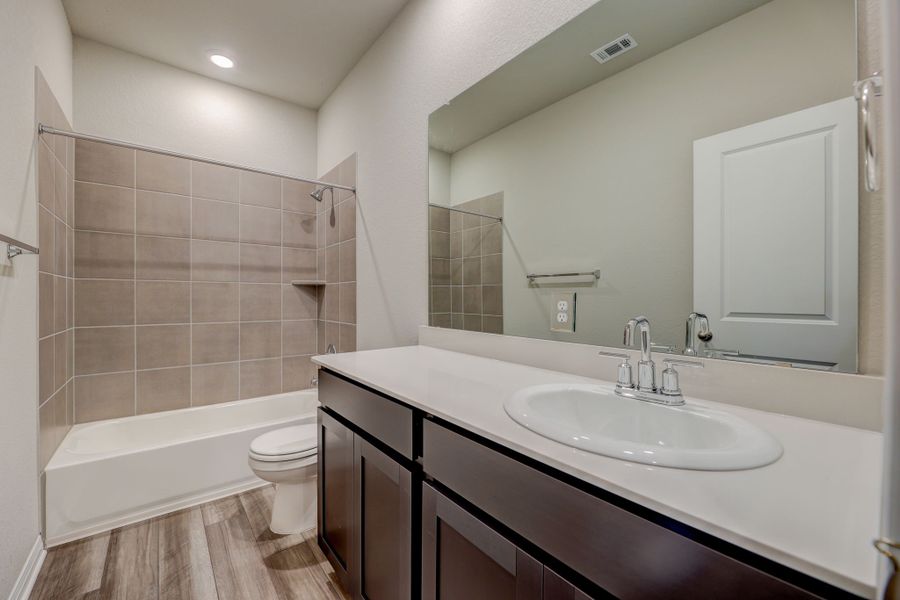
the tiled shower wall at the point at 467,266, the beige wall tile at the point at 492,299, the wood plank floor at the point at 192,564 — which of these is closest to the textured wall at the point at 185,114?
the tiled shower wall at the point at 467,266

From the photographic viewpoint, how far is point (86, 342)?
2.32m

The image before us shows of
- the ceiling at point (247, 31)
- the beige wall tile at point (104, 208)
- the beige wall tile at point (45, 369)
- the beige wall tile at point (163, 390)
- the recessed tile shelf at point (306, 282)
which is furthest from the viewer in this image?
the recessed tile shelf at point (306, 282)

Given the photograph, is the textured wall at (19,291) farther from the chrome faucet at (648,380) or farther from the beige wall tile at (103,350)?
the chrome faucet at (648,380)

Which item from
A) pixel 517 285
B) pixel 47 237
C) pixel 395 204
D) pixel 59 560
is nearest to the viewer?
pixel 517 285

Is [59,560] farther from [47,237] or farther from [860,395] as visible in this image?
[860,395]

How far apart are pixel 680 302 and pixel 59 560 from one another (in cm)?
263

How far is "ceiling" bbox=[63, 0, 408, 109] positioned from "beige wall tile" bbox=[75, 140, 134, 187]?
0.65 meters

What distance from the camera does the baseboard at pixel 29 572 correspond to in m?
1.39

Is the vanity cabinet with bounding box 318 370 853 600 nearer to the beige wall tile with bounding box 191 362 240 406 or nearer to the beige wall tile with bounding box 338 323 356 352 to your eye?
the beige wall tile with bounding box 338 323 356 352

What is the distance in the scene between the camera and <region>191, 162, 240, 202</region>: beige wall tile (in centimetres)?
266

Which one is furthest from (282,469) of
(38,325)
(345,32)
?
(345,32)

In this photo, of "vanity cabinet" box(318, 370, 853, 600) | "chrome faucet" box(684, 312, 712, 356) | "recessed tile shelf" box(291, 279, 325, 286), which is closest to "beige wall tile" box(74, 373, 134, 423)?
"recessed tile shelf" box(291, 279, 325, 286)

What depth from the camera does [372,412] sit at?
1.17 meters

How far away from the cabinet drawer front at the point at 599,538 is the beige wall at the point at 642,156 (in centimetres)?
62
